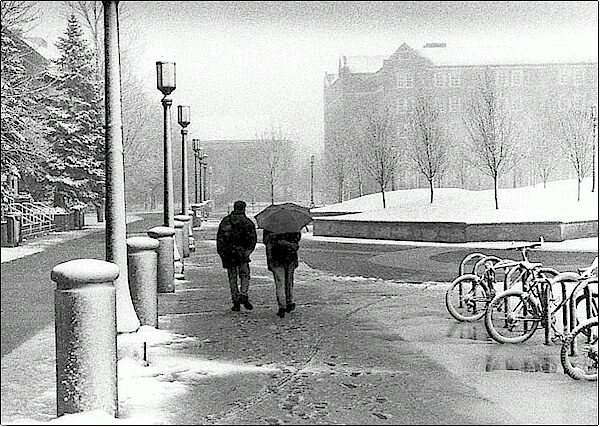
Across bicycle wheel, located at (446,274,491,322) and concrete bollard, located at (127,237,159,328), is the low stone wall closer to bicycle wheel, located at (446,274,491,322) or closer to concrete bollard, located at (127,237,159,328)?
bicycle wheel, located at (446,274,491,322)

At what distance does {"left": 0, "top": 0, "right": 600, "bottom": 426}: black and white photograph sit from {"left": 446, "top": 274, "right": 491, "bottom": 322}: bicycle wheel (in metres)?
0.02

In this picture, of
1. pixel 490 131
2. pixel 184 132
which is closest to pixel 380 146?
pixel 184 132

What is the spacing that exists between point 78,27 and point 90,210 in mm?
961

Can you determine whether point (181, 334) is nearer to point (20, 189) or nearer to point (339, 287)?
point (20, 189)

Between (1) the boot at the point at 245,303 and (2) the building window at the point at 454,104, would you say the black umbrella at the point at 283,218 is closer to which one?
(1) the boot at the point at 245,303

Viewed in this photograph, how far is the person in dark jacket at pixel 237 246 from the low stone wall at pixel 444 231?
420 cm

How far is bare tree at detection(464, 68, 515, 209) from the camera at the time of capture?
18.6 feet

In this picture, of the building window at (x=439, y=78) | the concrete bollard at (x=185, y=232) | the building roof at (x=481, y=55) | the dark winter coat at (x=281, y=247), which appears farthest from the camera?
the concrete bollard at (x=185, y=232)

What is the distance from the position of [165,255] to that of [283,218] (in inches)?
63.5

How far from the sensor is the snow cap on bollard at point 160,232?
6.04 meters

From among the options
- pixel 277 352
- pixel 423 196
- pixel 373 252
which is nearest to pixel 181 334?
pixel 277 352

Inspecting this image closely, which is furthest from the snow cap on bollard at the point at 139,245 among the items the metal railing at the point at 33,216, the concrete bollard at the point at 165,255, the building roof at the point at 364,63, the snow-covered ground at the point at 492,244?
the snow-covered ground at the point at 492,244

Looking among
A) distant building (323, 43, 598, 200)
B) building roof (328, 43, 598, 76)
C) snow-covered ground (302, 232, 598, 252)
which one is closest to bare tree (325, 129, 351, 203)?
distant building (323, 43, 598, 200)

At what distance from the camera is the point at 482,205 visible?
30.8 feet
